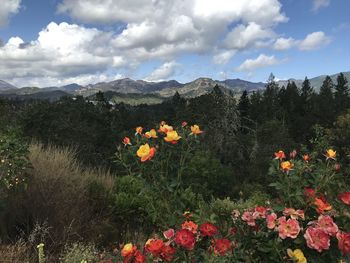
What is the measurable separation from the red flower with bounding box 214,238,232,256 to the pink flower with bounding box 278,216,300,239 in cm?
32

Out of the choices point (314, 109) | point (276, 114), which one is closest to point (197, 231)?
point (276, 114)

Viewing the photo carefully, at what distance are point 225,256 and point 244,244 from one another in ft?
0.58

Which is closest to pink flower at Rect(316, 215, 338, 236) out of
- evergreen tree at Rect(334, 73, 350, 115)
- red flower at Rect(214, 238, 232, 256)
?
red flower at Rect(214, 238, 232, 256)

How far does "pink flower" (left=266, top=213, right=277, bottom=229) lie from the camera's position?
2507mm

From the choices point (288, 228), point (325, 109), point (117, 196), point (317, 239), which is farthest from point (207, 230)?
point (325, 109)

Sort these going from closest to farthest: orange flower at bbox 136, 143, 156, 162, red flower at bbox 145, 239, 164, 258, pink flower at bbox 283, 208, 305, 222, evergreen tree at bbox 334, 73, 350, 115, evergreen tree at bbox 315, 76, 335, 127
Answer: red flower at bbox 145, 239, 164, 258 < pink flower at bbox 283, 208, 305, 222 < orange flower at bbox 136, 143, 156, 162 < evergreen tree at bbox 315, 76, 335, 127 < evergreen tree at bbox 334, 73, 350, 115

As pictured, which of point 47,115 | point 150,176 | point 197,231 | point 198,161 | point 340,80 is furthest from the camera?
point 340,80

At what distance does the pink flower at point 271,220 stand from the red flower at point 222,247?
0.86ft

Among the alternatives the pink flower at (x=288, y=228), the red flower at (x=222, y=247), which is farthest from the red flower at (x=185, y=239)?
the pink flower at (x=288, y=228)

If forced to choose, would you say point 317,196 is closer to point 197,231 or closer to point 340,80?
point 197,231

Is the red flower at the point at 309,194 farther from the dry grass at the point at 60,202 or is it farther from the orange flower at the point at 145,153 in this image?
the dry grass at the point at 60,202

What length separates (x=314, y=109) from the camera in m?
60.9

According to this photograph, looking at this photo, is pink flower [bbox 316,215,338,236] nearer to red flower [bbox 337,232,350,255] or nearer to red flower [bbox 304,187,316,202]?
red flower [bbox 337,232,350,255]

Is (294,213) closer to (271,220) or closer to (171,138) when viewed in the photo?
(271,220)
